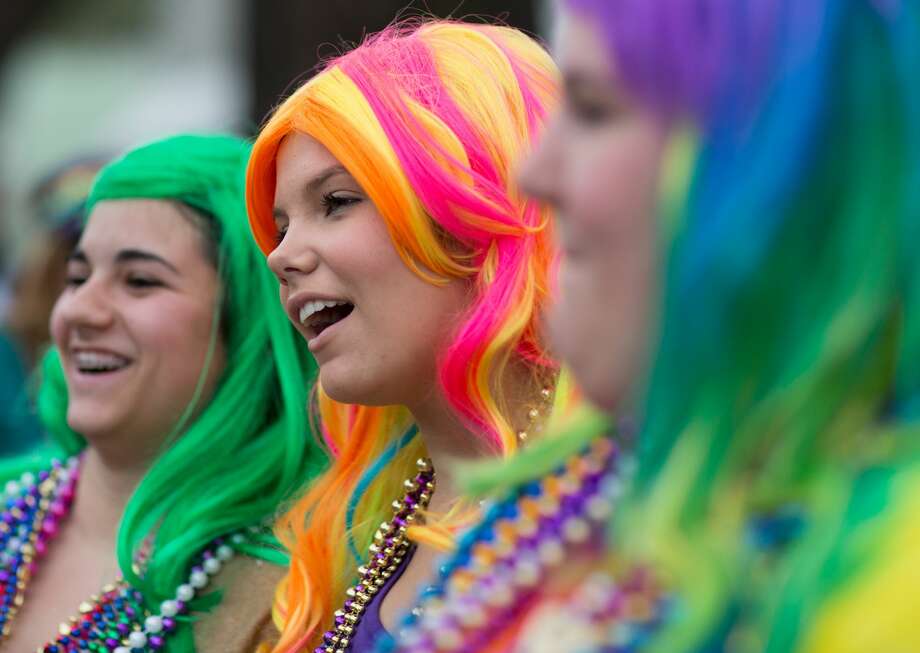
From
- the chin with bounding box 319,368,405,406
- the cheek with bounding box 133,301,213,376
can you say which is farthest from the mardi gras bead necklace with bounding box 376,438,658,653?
the cheek with bounding box 133,301,213,376

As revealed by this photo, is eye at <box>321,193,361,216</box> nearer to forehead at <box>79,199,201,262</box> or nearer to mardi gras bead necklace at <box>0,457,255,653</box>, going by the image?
forehead at <box>79,199,201,262</box>

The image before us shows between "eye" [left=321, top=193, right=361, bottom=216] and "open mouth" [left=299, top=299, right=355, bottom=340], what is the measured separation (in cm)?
15

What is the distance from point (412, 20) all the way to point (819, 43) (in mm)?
1610

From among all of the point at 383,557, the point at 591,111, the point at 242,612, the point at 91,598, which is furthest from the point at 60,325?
the point at 591,111

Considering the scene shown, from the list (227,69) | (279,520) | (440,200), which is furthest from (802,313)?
(227,69)

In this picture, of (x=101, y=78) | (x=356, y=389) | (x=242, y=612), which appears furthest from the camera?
(x=101, y=78)

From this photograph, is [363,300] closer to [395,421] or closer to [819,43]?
[395,421]

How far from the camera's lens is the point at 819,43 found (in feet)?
3.38

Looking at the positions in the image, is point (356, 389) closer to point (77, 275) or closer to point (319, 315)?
point (319, 315)

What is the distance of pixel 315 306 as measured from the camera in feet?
7.16

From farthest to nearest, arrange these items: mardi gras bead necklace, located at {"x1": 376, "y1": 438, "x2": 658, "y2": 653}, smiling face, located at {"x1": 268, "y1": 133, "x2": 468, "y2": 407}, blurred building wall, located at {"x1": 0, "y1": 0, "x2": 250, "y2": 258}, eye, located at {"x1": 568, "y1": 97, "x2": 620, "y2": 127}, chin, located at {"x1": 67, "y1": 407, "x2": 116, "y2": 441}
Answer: blurred building wall, located at {"x1": 0, "y1": 0, "x2": 250, "y2": 258}, chin, located at {"x1": 67, "y1": 407, "x2": 116, "y2": 441}, smiling face, located at {"x1": 268, "y1": 133, "x2": 468, "y2": 407}, mardi gras bead necklace, located at {"x1": 376, "y1": 438, "x2": 658, "y2": 653}, eye, located at {"x1": 568, "y1": 97, "x2": 620, "y2": 127}

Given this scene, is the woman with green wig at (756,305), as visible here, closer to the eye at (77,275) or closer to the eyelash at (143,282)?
the eyelash at (143,282)

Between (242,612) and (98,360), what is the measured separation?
62 cm

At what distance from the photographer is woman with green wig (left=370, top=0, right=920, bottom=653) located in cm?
101
